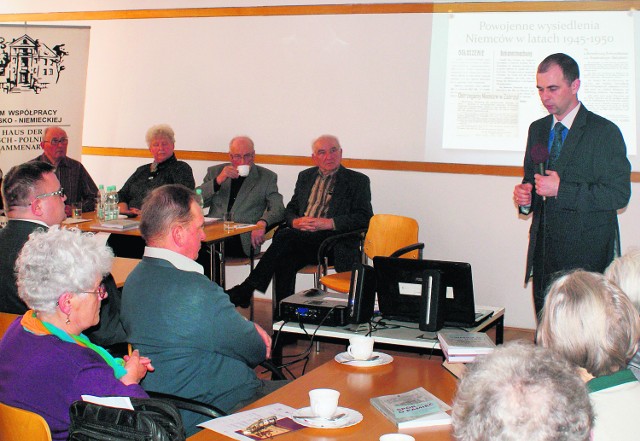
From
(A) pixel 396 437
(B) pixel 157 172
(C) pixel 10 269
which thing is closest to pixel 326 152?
(B) pixel 157 172

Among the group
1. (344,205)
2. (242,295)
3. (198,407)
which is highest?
(344,205)

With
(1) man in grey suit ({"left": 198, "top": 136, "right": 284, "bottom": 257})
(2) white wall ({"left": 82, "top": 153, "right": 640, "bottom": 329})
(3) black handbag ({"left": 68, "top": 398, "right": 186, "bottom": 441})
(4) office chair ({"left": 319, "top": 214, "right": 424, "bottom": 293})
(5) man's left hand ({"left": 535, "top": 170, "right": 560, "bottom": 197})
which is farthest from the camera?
(1) man in grey suit ({"left": 198, "top": 136, "right": 284, "bottom": 257})

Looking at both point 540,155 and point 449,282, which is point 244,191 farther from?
point 449,282

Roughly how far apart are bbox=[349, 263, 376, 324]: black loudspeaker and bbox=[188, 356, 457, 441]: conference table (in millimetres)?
507

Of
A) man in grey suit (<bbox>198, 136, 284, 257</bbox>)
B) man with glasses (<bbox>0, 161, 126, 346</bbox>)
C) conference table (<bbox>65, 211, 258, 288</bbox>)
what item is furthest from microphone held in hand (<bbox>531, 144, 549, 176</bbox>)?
man in grey suit (<bbox>198, 136, 284, 257</bbox>)

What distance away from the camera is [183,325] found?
9.25 ft

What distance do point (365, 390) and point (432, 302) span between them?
2.86 feet

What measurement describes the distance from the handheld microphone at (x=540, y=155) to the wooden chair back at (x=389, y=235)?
6.00 ft

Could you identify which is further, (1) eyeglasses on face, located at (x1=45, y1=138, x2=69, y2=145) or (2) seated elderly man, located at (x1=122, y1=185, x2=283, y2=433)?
(1) eyeglasses on face, located at (x1=45, y1=138, x2=69, y2=145)

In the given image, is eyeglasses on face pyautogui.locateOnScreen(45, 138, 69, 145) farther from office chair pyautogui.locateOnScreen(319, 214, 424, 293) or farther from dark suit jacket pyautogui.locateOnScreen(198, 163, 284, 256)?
office chair pyautogui.locateOnScreen(319, 214, 424, 293)

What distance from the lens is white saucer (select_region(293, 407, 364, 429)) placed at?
2324 millimetres

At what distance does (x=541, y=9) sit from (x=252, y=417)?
15.8 feet

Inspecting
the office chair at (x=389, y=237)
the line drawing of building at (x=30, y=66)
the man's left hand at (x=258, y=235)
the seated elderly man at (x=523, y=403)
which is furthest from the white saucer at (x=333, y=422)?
the line drawing of building at (x=30, y=66)

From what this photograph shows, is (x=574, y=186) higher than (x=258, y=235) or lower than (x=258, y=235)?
higher
